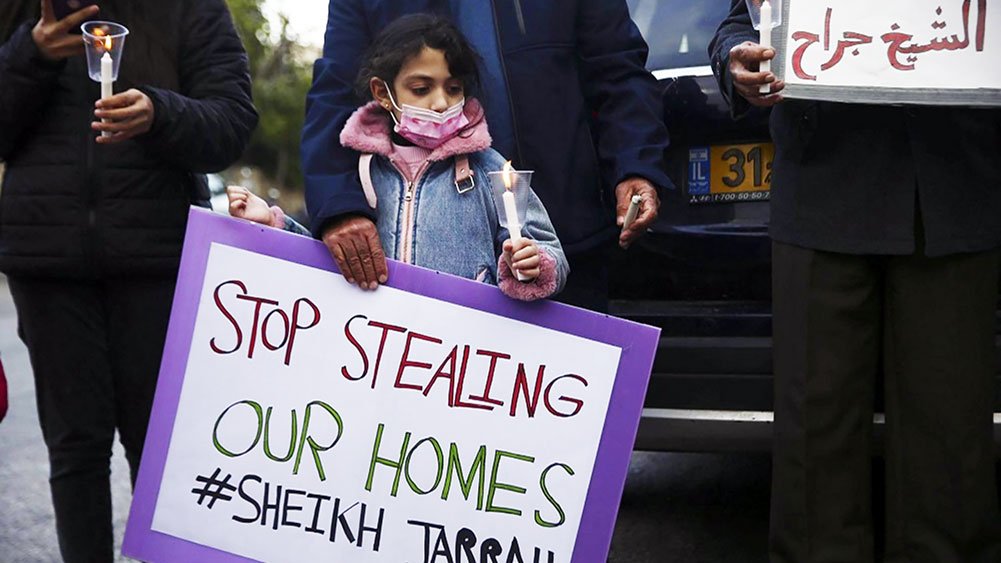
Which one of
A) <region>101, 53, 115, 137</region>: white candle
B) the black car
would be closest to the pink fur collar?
<region>101, 53, 115, 137</region>: white candle

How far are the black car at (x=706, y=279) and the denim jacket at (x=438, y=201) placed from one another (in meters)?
0.86

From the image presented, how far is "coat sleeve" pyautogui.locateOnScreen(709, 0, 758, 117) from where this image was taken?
2.68m

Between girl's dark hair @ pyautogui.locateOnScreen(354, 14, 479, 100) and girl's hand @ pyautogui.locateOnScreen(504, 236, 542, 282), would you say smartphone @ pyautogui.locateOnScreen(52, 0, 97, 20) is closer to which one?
girl's dark hair @ pyautogui.locateOnScreen(354, 14, 479, 100)

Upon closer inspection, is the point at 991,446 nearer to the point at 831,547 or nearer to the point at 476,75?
the point at 831,547

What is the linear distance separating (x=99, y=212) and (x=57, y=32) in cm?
43

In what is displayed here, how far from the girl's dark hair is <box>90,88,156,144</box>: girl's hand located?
54 centimetres

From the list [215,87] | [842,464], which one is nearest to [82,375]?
[215,87]

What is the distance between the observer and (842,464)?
2.72 metres

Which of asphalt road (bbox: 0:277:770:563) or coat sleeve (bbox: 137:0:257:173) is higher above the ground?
coat sleeve (bbox: 137:0:257:173)

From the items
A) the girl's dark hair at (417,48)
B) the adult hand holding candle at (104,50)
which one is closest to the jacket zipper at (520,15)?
the girl's dark hair at (417,48)

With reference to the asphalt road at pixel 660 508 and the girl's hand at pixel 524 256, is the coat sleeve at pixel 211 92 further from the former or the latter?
the asphalt road at pixel 660 508

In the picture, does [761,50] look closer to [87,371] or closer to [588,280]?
[588,280]

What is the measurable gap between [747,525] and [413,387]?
1945 millimetres

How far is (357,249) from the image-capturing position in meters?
2.51
